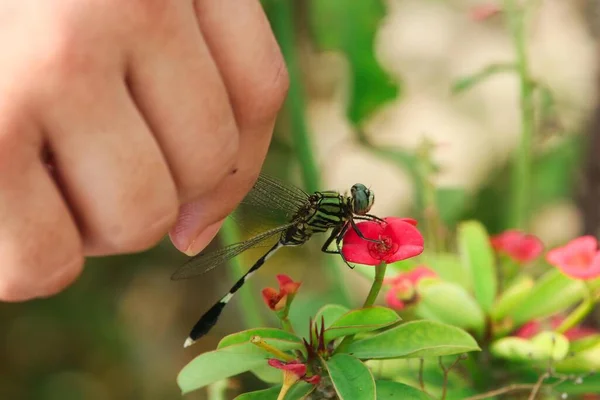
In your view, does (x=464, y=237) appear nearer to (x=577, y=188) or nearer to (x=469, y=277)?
(x=469, y=277)

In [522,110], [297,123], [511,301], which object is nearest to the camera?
[511,301]

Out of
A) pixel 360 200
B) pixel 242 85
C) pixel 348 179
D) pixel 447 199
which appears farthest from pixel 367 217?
pixel 348 179

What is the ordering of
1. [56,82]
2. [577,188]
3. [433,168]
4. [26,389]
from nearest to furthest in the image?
[56,82] < [433,168] < [577,188] < [26,389]

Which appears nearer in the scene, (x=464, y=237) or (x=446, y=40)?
(x=464, y=237)

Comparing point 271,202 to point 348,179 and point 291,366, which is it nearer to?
point 291,366

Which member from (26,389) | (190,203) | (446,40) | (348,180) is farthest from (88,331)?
(190,203)

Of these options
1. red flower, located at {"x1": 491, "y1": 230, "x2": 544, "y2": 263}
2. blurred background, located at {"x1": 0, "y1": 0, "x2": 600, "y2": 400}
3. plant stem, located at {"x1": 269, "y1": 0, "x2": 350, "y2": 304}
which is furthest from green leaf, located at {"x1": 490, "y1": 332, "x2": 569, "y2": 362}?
blurred background, located at {"x1": 0, "y1": 0, "x2": 600, "y2": 400}

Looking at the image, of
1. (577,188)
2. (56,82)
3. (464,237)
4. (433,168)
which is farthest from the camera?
(577,188)
